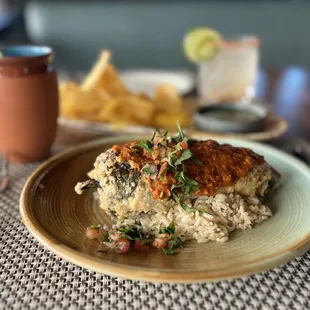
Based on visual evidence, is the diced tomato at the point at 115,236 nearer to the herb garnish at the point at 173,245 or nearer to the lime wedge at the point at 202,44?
the herb garnish at the point at 173,245

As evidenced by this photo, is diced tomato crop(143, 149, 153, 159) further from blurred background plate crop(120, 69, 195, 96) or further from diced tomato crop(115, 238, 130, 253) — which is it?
blurred background plate crop(120, 69, 195, 96)

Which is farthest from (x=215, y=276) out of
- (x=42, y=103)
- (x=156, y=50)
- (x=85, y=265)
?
(x=156, y=50)

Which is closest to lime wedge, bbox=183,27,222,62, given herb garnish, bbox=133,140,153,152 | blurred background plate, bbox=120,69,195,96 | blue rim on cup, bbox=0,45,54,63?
blurred background plate, bbox=120,69,195,96

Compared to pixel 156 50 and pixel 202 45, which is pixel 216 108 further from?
pixel 156 50

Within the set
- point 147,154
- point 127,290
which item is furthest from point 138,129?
point 127,290

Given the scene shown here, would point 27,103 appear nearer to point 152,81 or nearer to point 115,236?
point 115,236
